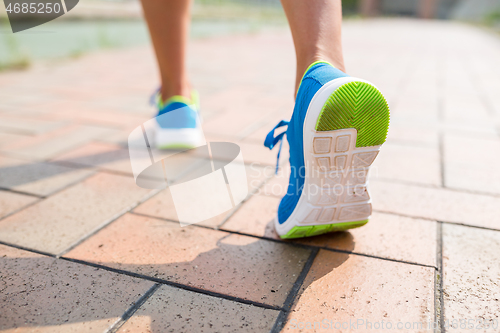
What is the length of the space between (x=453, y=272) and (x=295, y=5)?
752mm

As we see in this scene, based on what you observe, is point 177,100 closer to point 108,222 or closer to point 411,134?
point 108,222

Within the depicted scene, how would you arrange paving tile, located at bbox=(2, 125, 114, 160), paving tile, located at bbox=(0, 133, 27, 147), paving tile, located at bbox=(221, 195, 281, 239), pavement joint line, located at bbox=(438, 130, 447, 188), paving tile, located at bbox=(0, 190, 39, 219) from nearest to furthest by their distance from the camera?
paving tile, located at bbox=(221, 195, 281, 239) < paving tile, located at bbox=(0, 190, 39, 219) < pavement joint line, located at bbox=(438, 130, 447, 188) < paving tile, located at bbox=(2, 125, 114, 160) < paving tile, located at bbox=(0, 133, 27, 147)

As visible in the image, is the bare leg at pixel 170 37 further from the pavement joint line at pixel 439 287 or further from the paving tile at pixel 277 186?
the pavement joint line at pixel 439 287

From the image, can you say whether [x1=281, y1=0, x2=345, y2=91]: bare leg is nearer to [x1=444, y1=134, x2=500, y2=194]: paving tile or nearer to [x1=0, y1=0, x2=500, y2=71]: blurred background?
[x1=444, y1=134, x2=500, y2=194]: paving tile

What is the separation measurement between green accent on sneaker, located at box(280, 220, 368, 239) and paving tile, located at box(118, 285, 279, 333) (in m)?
0.27

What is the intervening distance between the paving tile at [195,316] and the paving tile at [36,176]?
77 cm

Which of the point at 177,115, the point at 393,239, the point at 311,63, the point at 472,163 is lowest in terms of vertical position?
the point at 472,163

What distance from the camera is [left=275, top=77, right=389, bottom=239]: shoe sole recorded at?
2.90 feet

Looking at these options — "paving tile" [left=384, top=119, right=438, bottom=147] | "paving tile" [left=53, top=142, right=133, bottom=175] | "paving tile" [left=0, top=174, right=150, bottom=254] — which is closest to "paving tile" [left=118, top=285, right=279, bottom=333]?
"paving tile" [left=0, top=174, right=150, bottom=254]

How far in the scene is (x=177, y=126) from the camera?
185cm

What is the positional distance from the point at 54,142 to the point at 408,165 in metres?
1.61

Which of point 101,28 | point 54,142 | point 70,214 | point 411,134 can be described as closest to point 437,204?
point 411,134

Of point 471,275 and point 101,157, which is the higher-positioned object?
point 101,157

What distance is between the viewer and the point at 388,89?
320cm
